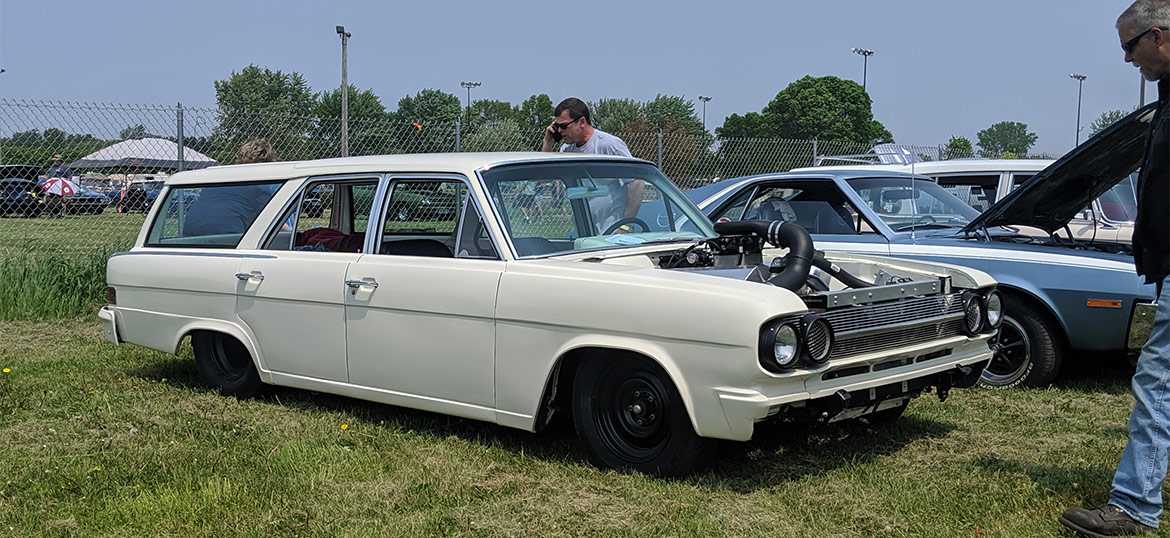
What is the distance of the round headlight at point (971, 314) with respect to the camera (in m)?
4.80

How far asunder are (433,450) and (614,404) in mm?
981

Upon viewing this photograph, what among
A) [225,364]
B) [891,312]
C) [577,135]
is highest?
[577,135]

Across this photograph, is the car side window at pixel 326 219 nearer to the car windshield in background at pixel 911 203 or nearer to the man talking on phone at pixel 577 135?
the man talking on phone at pixel 577 135

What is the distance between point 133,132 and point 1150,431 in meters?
8.15

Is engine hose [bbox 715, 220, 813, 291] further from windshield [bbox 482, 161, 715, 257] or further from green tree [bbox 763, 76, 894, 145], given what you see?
green tree [bbox 763, 76, 894, 145]

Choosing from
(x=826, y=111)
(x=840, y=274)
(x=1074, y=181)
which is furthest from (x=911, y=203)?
(x=826, y=111)

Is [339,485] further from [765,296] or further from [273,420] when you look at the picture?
[765,296]

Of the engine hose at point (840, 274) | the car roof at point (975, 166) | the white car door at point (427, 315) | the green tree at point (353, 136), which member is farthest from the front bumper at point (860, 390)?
the green tree at point (353, 136)

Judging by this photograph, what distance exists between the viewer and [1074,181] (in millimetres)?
6215

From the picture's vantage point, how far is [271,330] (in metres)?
5.65

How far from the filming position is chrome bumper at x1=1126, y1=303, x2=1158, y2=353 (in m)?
5.84

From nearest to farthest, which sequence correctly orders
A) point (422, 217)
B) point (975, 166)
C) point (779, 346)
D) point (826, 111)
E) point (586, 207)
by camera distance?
1. point (779, 346)
2. point (586, 207)
3. point (422, 217)
4. point (975, 166)
5. point (826, 111)

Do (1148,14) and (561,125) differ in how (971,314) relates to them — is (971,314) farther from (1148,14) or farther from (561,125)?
(561,125)

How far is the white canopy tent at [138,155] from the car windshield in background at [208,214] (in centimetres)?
305
